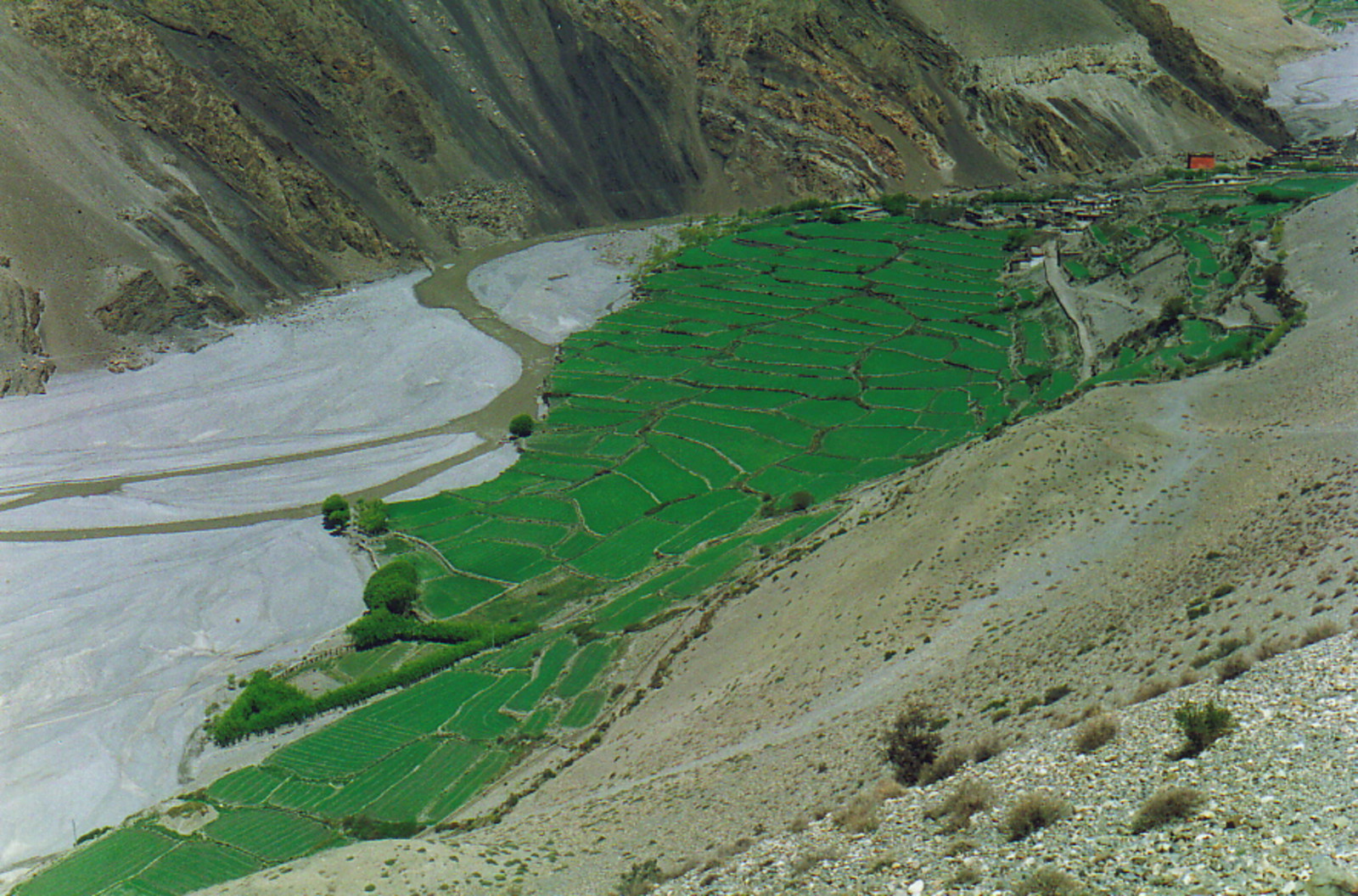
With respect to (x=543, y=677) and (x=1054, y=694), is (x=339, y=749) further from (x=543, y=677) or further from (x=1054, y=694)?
(x=1054, y=694)

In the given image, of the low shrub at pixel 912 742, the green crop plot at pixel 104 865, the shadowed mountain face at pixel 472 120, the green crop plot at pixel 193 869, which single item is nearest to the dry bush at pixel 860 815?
the low shrub at pixel 912 742

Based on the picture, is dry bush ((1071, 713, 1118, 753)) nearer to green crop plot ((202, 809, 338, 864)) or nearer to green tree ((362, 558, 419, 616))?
green crop plot ((202, 809, 338, 864))

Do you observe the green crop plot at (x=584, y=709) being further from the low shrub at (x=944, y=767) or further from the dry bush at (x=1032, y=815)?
the dry bush at (x=1032, y=815)

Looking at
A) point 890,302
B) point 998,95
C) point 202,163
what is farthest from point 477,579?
point 998,95

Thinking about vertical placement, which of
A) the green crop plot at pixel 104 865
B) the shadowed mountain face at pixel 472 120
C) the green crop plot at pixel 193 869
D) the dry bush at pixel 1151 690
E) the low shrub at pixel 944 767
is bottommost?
the green crop plot at pixel 193 869

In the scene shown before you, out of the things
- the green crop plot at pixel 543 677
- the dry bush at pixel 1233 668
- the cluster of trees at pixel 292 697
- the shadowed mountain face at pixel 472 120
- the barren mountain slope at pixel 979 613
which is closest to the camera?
the dry bush at pixel 1233 668

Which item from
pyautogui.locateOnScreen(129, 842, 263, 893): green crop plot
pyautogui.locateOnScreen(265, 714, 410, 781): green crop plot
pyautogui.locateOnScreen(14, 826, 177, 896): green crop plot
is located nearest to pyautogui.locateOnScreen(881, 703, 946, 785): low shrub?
pyautogui.locateOnScreen(129, 842, 263, 893): green crop plot

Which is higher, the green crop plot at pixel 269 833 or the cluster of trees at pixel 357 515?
the cluster of trees at pixel 357 515

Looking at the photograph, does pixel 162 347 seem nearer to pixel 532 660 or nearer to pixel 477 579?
pixel 477 579
